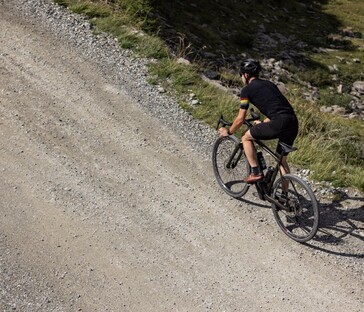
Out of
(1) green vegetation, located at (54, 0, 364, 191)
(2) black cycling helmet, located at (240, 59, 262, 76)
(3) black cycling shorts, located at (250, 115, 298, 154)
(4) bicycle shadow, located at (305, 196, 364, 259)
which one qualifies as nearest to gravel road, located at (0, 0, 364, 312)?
(4) bicycle shadow, located at (305, 196, 364, 259)

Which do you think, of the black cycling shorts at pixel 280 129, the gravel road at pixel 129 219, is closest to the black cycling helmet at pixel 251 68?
the black cycling shorts at pixel 280 129

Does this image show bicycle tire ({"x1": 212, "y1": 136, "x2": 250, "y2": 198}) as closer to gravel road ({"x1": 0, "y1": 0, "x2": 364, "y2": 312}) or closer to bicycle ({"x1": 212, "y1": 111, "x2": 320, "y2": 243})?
bicycle ({"x1": 212, "y1": 111, "x2": 320, "y2": 243})

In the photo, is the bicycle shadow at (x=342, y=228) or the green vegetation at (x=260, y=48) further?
the green vegetation at (x=260, y=48)

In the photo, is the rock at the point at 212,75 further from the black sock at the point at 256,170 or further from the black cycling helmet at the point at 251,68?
the black sock at the point at 256,170

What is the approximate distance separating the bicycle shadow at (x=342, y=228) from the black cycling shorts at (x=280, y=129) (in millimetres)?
1840

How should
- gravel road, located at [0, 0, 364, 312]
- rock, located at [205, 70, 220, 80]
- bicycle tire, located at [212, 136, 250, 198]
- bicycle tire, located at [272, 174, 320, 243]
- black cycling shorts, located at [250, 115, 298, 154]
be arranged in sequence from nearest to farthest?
gravel road, located at [0, 0, 364, 312] → black cycling shorts, located at [250, 115, 298, 154] → bicycle tire, located at [272, 174, 320, 243] → bicycle tire, located at [212, 136, 250, 198] → rock, located at [205, 70, 220, 80]

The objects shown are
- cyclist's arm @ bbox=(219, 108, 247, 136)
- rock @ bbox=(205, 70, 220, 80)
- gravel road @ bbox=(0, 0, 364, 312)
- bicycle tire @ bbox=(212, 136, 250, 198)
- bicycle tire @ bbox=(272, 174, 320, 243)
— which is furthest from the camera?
rock @ bbox=(205, 70, 220, 80)

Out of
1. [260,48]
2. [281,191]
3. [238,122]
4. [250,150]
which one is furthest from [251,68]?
[260,48]

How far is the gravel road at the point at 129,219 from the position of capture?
761cm

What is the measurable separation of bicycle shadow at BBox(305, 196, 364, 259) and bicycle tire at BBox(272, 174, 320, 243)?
0.89 ft

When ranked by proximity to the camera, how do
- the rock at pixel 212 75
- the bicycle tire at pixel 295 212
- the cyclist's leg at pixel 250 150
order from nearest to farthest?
1. the bicycle tire at pixel 295 212
2. the cyclist's leg at pixel 250 150
3. the rock at pixel 212 75

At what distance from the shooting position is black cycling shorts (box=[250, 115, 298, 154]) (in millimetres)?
8438

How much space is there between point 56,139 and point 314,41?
25886 mm

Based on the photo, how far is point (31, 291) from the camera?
737 cm
